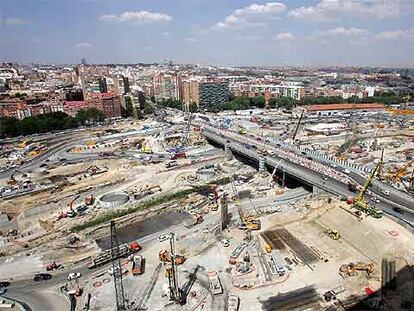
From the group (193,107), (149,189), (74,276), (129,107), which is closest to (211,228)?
(74,276)

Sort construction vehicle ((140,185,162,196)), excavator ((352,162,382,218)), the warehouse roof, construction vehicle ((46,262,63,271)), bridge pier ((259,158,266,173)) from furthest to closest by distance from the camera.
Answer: the warehouse roof < bridge pier ((259,158,266,173)) < construction vehicle ((140,185,162,196)) < excavator ((352,162,382,218)) < construction vehicle ((46,262,63,271))

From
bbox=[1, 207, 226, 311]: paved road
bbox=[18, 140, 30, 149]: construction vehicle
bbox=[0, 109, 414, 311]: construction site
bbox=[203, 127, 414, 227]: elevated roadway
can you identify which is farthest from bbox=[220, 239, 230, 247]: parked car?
bbox=[18, 140, 30, 149]: construction vehicle

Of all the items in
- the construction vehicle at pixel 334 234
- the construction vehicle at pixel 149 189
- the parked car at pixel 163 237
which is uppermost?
the construction vehicle at pixel 334 234

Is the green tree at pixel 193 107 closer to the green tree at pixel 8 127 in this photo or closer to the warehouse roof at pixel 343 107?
the warehouse roof at pixel 343 107

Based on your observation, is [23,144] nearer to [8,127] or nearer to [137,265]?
[8,127]

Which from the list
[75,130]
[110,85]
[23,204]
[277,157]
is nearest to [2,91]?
[110,85]

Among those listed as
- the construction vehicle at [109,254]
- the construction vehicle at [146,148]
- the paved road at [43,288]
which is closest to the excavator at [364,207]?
the paved road at [43,288]

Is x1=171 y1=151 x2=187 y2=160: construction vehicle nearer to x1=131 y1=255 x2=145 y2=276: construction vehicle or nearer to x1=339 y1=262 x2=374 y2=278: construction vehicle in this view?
x1=131 y1=255 x2=145 y2=276: construction vehicle
